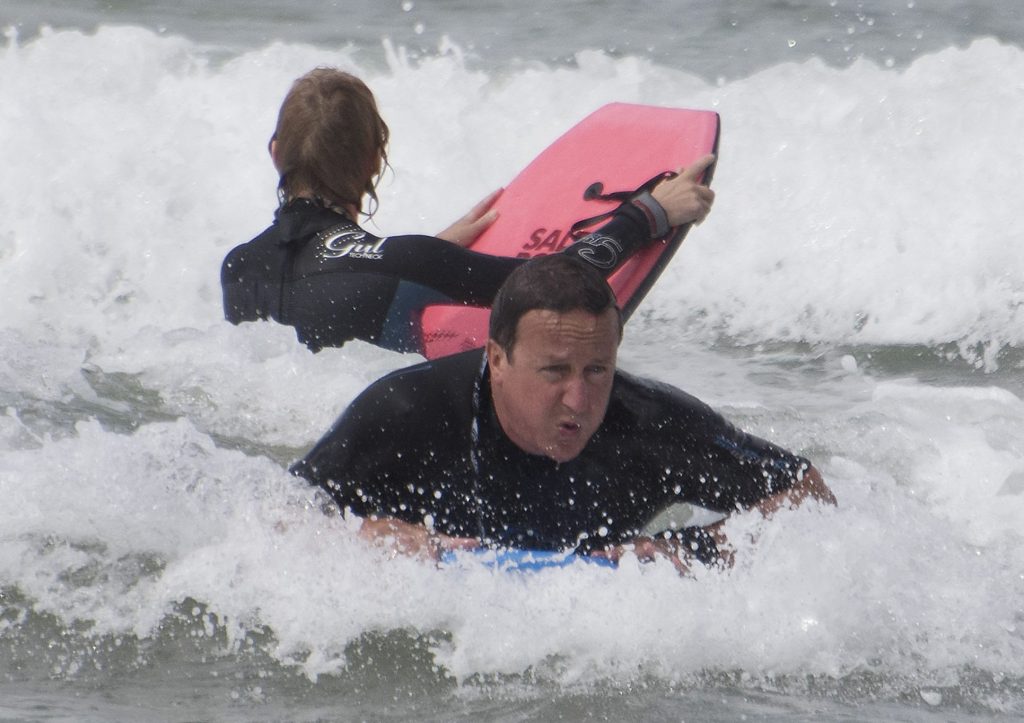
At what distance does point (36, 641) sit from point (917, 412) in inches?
119

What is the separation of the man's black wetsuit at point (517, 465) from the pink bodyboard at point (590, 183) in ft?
4.23

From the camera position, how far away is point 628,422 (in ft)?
10.2

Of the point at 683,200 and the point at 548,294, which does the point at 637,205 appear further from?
the point at 548,294

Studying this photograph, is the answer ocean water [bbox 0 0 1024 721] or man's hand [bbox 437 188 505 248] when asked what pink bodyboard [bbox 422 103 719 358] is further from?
ocean water [bbox 0 0 1024 721]

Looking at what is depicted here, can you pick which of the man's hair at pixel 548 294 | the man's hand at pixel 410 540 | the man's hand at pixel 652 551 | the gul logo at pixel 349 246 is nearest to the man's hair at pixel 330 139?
the gul logo at pixel 349 246

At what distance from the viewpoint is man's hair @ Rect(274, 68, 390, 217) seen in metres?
4.23

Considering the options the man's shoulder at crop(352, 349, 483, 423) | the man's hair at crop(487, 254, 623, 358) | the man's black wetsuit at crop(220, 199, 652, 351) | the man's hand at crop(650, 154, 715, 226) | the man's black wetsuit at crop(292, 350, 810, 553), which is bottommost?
the man's black wetsuit at crop(292, 350, 810, 553)

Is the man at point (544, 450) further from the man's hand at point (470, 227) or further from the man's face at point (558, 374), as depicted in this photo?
the man's hand at point (470, 227)

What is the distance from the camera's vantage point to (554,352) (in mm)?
2883

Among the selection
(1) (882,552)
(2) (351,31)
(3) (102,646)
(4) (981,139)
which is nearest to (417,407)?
(3) (102,646)

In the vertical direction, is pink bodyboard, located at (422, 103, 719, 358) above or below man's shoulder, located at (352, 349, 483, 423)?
above

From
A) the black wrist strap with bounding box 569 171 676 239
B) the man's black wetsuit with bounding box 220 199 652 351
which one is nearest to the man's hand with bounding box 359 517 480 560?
the man's black wetsuit with bounding box 220 199 652 351

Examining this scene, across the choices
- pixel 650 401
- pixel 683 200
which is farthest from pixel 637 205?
pixel 650 401

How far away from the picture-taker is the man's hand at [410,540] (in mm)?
2996
